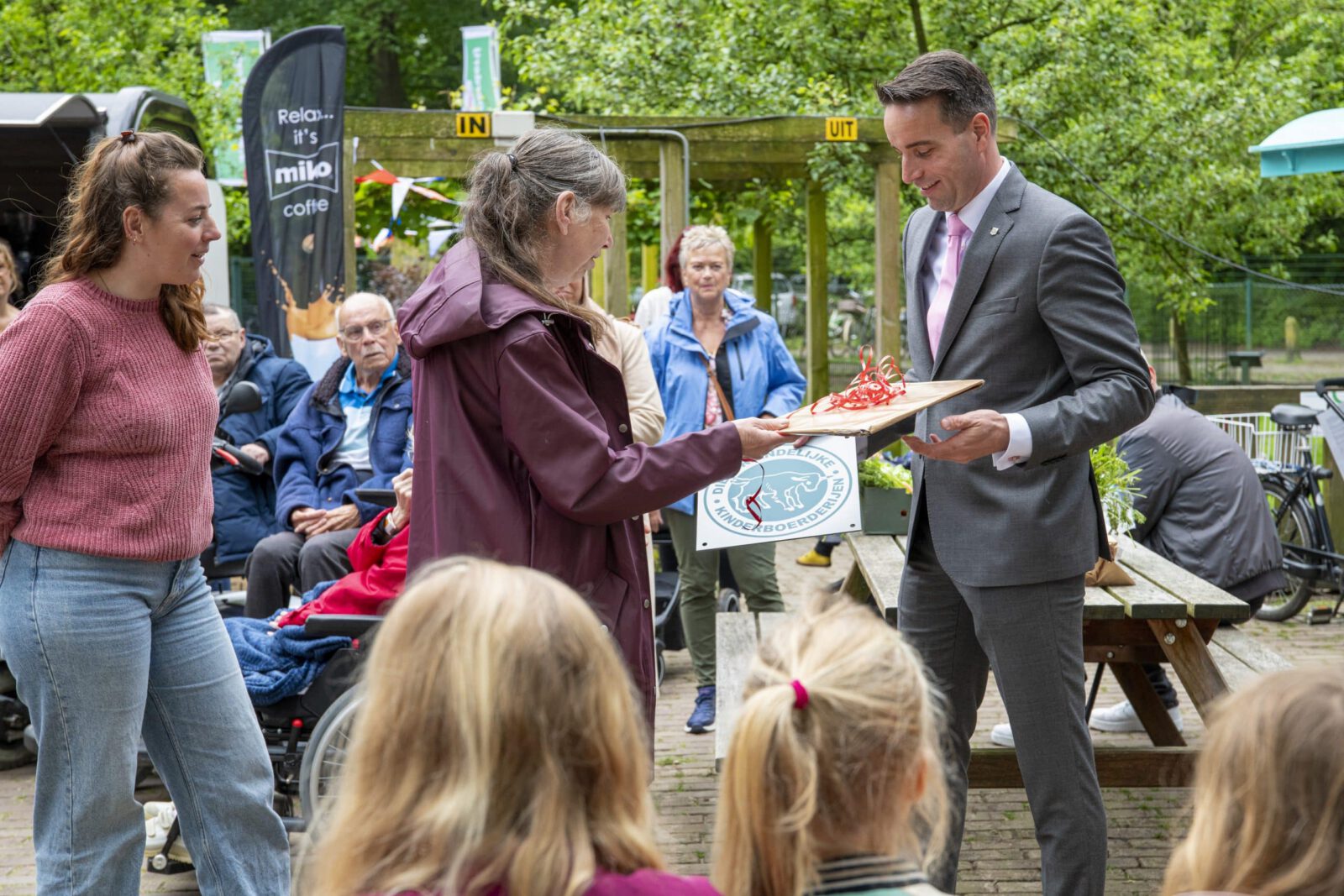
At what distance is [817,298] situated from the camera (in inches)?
554

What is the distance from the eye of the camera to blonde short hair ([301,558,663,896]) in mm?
1603

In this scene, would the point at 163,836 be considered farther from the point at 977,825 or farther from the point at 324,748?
the point at 977,825

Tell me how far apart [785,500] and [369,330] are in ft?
6.83

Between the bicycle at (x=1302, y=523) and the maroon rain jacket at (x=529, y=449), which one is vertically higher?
the maroon rain jacket at (x=529, y=449)

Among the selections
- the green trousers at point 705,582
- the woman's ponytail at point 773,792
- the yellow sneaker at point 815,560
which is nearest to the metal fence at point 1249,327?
the yellow sneaker at point 815,560

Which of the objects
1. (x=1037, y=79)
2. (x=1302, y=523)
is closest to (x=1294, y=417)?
(x=1302, y=523)

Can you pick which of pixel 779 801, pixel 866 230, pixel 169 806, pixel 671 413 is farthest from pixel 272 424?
pixel 866 230

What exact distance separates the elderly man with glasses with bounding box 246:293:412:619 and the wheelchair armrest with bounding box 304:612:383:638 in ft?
3.64

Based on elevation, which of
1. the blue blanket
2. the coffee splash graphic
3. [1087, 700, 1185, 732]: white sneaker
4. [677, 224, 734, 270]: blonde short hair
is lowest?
[1087, 700, 1185, 732]: white sneaker

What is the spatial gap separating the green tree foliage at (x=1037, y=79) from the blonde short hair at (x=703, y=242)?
16.2 feet

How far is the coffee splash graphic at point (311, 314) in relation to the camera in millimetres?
8906

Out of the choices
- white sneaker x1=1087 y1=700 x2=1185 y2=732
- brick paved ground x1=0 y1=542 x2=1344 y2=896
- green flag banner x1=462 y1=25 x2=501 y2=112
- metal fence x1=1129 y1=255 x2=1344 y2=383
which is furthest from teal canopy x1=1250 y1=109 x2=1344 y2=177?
metal fence x1=1129 y1=255 x2=1344 y2=383

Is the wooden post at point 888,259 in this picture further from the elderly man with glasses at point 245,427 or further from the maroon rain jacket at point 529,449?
the maroon rain jacket at point 529,449

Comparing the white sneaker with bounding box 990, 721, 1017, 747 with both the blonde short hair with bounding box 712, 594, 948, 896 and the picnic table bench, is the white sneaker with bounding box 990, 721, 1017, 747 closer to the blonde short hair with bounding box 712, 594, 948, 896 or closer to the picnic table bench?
the picnic table bench
